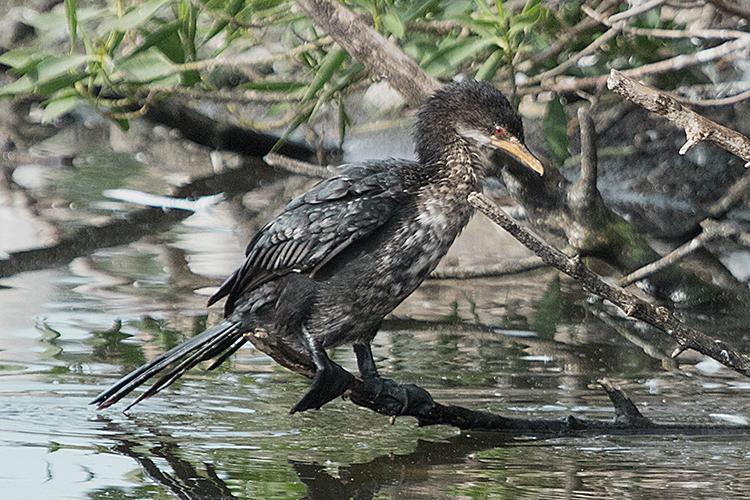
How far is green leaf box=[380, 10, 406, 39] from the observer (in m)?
5.48

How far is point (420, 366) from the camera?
5.50 meters

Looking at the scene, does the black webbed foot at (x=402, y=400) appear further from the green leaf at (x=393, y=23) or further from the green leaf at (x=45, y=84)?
the green leaf at (x=45, y=84)

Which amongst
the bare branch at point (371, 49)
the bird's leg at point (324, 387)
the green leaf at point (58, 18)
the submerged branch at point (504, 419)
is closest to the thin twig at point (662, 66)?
the bare branch at point (371, 49)

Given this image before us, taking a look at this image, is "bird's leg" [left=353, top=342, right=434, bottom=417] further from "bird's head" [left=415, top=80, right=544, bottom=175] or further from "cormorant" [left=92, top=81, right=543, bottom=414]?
"bird's head" [left=415, top=80, right=544, bottom=175]

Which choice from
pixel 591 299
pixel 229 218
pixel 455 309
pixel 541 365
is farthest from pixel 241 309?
pixel 229 218

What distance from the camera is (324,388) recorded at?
4.31m

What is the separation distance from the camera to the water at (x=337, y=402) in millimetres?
3965

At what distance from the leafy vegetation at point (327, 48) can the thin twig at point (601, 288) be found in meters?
1.77

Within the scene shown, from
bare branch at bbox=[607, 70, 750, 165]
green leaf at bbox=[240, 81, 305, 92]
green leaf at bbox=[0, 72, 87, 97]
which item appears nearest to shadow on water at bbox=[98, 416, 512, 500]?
bare branch at bbox=[607, 70, 750, 165]

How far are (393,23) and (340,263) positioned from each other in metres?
1.26

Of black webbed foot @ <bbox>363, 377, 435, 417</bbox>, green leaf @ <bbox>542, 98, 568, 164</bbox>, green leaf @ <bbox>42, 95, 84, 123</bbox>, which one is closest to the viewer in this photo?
black webbed foot @ <bbox>363, 377, 435, 417</bbox>

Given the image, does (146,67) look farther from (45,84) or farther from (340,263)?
A: (340,263)

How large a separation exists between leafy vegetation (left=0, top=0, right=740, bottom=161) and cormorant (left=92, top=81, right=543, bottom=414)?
3.17 ft

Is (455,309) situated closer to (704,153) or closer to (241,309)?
(241,309)
